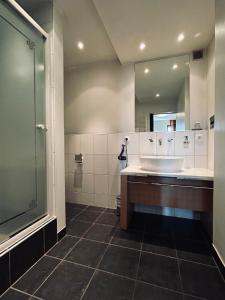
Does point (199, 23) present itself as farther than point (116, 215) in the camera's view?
No

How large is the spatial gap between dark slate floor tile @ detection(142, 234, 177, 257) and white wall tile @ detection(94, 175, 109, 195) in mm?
918

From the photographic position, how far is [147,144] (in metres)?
2.17

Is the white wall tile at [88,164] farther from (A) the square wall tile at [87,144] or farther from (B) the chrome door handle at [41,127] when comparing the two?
(B) the chrome door handle at [41,127]

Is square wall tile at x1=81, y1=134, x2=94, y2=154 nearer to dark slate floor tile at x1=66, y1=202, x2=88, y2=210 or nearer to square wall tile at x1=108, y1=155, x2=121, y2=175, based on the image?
square wall tile at x1=108, y1=155, x2=121, y2=175

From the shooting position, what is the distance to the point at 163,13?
1425mm

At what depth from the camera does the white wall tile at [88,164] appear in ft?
8.07

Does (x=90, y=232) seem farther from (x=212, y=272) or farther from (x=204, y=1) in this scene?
(x=204, y=1)

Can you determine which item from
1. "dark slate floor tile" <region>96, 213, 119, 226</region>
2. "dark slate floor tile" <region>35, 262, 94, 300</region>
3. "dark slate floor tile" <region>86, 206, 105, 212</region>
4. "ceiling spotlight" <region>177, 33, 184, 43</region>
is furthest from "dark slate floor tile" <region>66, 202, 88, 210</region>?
"ceiling spotlight" <region>177, 33, 184, 43</region>

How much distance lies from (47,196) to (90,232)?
2.05 ft

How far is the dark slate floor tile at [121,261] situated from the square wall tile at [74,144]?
1.50m

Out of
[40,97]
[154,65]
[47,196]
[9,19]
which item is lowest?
[47,196]

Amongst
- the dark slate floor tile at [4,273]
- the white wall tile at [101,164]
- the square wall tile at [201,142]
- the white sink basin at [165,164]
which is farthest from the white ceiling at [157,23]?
the dark slate floor tile at [4,273]

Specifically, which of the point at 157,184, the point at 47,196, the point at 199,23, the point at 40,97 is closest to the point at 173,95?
the point at 199,23

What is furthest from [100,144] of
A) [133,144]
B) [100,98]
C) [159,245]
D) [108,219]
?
[159,245]
